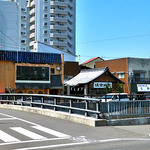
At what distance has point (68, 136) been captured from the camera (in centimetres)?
1040

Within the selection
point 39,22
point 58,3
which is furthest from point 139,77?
point 58,3

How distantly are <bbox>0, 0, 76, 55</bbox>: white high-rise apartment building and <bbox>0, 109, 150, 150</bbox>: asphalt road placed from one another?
8183 cm

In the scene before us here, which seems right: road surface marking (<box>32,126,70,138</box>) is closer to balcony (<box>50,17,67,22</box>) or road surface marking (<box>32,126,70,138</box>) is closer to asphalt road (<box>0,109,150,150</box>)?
asphalt road (<box>0,109,150,150</box>)

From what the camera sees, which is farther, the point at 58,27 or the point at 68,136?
the point at 58,27

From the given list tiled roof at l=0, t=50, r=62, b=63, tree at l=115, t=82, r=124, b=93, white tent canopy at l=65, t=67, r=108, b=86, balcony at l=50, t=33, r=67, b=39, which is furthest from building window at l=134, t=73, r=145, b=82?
balcony at l=50, t=33, r=67, b=39

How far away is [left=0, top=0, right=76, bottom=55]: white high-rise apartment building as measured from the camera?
9425 cm

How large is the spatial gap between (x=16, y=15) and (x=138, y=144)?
92721 mm

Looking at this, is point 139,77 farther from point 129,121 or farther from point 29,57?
point 129,121

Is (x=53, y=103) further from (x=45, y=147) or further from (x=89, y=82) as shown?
(x=89, y=82)

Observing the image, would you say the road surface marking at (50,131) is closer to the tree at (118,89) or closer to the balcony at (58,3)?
the tree at (118,89)

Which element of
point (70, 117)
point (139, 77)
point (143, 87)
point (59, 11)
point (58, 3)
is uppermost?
→ point (58, 3)

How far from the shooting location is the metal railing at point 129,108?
13.1 m

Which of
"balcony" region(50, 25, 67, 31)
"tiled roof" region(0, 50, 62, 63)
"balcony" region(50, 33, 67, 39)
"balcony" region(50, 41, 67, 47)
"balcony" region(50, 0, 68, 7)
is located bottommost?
"tiled roof" region(0, 50, 62, 63)

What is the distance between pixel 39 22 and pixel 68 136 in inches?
3439
